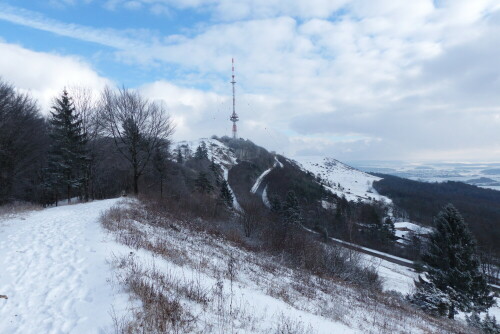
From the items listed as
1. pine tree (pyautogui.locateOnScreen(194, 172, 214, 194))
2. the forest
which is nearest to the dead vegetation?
the forest

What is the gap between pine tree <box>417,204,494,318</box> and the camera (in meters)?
22.4

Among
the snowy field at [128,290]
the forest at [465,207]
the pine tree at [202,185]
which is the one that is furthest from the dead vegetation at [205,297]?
the pine tree at [202,185]

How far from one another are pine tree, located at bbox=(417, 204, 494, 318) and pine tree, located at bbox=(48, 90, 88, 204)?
32.2 meters

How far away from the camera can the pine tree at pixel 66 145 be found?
75.2 ft

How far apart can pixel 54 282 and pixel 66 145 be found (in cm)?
2192

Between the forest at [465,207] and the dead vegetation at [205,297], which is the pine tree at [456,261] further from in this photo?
the dead vegetation at [205,297]

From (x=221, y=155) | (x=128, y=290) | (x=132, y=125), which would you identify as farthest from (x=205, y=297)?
(x=221, y=155)

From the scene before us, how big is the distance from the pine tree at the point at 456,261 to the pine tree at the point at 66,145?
106 ft

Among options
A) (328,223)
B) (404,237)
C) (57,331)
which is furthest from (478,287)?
(404,237)

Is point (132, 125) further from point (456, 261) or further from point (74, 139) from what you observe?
point (456, 261)

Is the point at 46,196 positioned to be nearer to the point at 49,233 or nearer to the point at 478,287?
the point at 49,233

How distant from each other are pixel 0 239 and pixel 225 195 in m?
43.4

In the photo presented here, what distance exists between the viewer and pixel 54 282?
527 centimetres

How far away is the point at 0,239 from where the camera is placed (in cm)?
834
